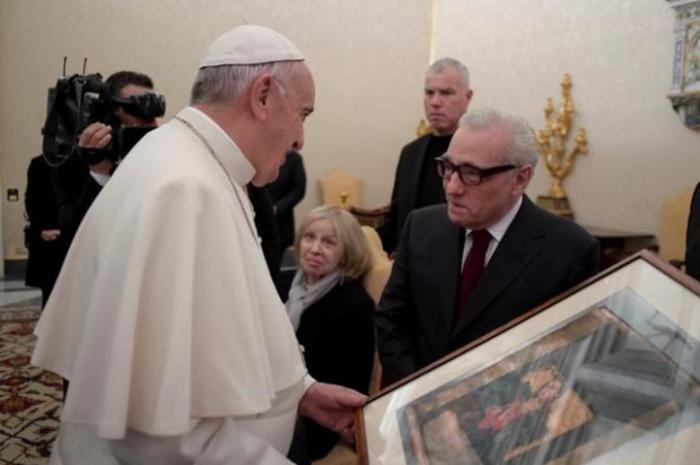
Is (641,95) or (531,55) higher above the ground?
(531,55)

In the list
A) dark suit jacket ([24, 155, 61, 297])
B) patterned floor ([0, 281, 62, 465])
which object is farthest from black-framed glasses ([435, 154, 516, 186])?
patterned floor ([0, 281, 62, 465])

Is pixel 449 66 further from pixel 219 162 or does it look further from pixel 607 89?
pixel 607 89

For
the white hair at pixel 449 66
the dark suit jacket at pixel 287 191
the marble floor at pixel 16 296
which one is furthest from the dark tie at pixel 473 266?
the marble floor at pixel 16 296

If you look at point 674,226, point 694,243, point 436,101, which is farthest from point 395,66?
point 694,243

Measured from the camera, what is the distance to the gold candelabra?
7.42m

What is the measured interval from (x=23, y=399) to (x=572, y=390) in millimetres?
4119

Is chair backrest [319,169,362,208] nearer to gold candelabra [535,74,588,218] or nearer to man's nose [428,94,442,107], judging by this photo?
gold candelabra [535,74,588,218]

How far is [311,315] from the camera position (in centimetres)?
297

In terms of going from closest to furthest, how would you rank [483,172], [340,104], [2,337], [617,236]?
1. [483,172]
2. [2,337]
3. [617,236]
4. [340,104]

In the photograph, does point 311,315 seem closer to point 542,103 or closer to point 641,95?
point 641,95

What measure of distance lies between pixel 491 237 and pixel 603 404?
960 millimetres

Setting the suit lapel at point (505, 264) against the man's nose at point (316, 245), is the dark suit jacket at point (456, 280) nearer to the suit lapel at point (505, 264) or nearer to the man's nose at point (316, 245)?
the suit lapel at point (505, 264)

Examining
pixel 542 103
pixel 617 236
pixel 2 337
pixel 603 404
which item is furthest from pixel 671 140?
pixel 2 337

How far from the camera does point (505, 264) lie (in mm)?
2096
